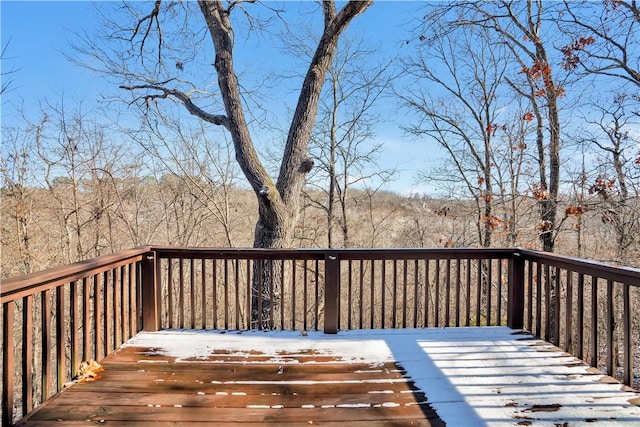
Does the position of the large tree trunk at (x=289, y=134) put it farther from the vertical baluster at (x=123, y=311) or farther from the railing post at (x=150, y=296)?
the vertical baluster at (x=123, y=311)

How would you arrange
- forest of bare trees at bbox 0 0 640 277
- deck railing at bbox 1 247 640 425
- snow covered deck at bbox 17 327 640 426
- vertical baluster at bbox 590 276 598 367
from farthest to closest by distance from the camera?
forest of bare trees at bbox 0 0 640 277, vertical baluster at bbox 590 276 598 367, deck railing at bbox 1 247 640 425, snow covered deck at bbox 17 327 640 426

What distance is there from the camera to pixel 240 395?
2193 mm

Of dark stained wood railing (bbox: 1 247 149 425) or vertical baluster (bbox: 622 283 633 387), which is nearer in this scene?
dark stained wood railing (bbox: 1 247 149 425)

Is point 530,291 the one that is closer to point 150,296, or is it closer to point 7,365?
point 150,296

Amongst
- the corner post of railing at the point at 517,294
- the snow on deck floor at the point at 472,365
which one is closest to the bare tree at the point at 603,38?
the corner post of railing at the point at 517,294

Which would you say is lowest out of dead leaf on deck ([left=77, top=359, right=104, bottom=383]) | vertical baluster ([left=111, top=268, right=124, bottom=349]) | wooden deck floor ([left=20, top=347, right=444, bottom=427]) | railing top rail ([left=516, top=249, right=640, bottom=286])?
→ wooden deck floor ([left=20, top=347, right=444, bottom=427])

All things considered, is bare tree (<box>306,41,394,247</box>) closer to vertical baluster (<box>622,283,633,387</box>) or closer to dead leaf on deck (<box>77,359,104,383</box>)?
dead leaf on deck (<box>77,359,104,383</box>)

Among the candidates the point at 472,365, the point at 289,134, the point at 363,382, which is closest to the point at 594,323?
the point at 472,365

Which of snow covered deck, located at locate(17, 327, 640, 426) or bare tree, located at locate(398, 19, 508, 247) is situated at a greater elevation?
bare tree, located at locate(398, 19, 508, 247)

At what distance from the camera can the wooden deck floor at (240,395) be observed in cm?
A: 194

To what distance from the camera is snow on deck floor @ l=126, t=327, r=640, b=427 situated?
6.59 feet

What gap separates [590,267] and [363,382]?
185 centimetres

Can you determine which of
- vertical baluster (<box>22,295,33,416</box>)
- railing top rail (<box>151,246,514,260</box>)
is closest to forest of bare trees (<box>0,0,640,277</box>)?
railing top rail (<box>151,246,514,260</box>)

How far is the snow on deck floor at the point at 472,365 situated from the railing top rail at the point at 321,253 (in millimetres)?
711
